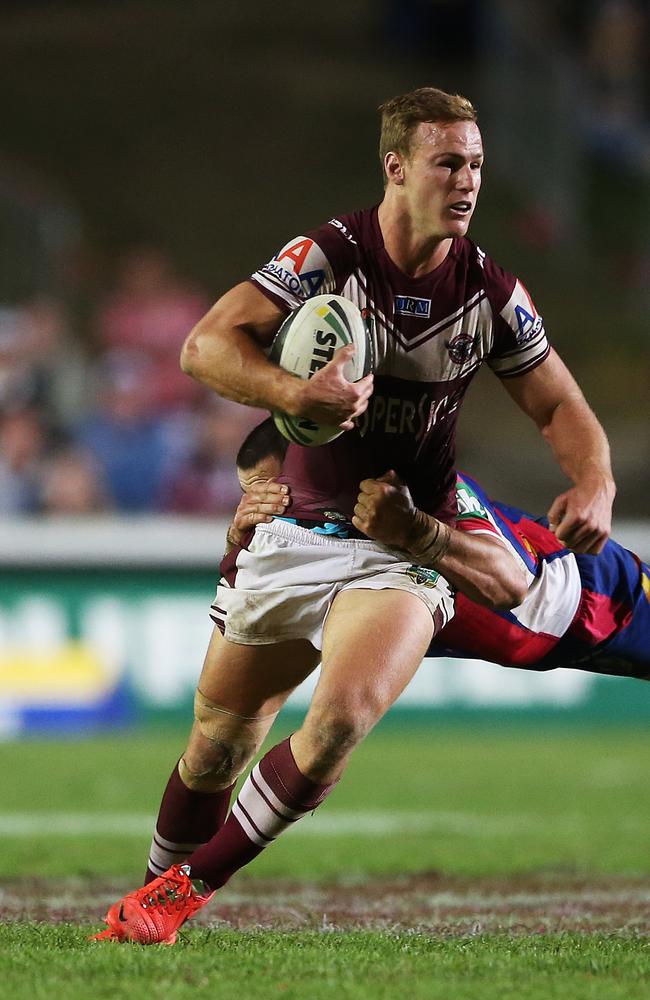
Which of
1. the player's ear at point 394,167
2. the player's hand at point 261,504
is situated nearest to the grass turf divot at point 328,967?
the player's hand at point 261,504

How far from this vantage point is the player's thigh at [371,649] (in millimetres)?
4707

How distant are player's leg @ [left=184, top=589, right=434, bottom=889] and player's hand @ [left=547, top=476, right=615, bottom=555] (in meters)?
0.47

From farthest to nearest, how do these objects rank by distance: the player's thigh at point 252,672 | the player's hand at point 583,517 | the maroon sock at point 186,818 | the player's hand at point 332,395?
the maroon sock at point 186,818 → the player's thigh at point 252,672 → the player's hand at point 583,517 → the player's hand at point 332,395

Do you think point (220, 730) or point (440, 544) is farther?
point (220, 730)

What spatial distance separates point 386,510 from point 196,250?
49.6ft

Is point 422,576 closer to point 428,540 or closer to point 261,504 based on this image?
point 428,540

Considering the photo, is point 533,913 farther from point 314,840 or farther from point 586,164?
point 586,164

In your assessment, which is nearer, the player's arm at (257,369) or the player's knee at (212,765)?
the player's arm at (257,369)

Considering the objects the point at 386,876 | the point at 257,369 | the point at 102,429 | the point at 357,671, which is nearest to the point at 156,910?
the point at 357,671

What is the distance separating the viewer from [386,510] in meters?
4.89

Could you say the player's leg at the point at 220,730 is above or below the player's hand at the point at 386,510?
below

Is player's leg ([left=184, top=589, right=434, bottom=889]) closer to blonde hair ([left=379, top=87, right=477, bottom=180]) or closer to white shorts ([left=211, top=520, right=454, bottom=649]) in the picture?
white shorts ([left=211, top=520, right=454, bottom=649])

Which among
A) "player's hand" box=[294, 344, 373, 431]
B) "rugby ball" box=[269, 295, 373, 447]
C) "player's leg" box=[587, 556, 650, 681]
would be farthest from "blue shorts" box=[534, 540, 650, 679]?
"player's hand" box=[294, 344, 373, 431]

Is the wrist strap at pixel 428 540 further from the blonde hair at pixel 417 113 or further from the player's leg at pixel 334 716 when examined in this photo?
the blonde hair at pixel 417 113
